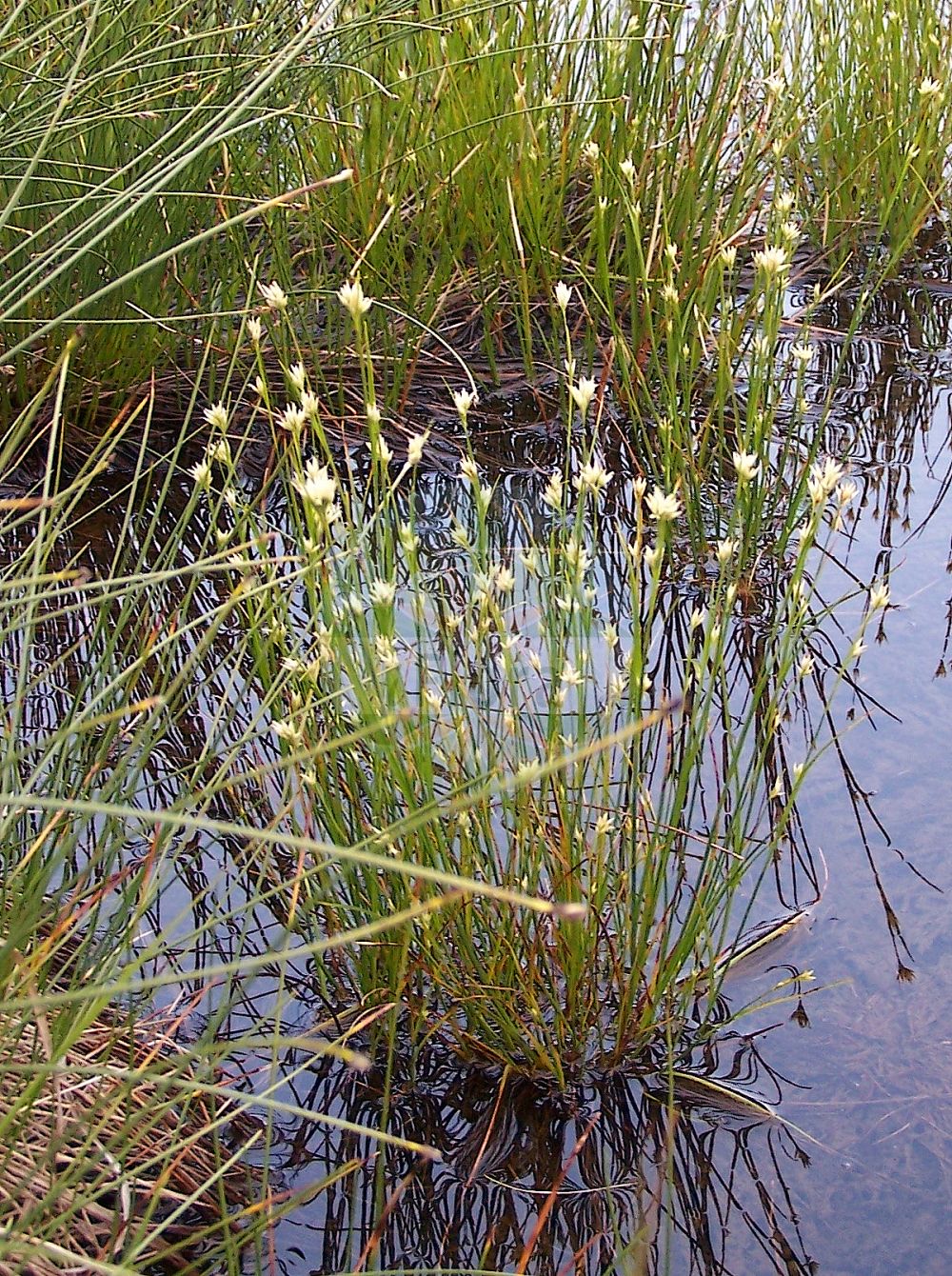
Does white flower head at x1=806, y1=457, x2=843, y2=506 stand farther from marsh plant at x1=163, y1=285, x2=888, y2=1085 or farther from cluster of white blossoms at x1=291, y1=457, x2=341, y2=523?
cluster of white blossoms at x1=291, y1=457, x2=341, y2=523

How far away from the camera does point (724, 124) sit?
3.51 m

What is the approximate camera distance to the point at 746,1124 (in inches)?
70.7

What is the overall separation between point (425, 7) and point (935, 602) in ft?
6.47

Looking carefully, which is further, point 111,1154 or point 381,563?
point 381,563

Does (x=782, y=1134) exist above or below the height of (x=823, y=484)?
below

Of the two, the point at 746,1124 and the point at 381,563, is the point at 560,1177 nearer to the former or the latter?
the point at 746,1124

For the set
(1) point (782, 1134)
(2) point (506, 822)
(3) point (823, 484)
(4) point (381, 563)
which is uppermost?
(3) point (823, 484)

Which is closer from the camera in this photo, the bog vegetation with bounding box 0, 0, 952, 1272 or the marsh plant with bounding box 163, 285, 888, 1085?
the bog vegetation with bounding box 0, 0, 952, 1272

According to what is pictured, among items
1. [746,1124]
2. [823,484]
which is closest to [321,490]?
[823,484]

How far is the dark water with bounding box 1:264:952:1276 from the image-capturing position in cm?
165

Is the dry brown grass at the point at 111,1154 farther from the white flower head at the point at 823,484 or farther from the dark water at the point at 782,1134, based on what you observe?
the white flower head at the point at 823,484

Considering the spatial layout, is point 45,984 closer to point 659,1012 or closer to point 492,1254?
point 492,1254

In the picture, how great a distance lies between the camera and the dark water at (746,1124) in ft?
Answer: 5.41

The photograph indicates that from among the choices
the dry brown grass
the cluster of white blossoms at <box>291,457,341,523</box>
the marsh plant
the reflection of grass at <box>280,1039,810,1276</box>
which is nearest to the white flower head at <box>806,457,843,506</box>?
the marsh plant
